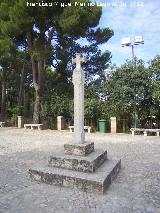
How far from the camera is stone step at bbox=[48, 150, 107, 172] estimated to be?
6.36 meters

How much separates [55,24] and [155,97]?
8.29 m

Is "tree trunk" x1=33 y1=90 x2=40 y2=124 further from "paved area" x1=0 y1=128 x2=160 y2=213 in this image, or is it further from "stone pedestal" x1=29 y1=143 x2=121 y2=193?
"stone pedestal" x1=29 y1=143 x2=121 y2=193

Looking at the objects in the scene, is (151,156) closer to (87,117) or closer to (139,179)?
(139,179)

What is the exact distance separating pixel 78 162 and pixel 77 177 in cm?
57

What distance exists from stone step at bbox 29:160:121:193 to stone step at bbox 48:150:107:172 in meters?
0.13

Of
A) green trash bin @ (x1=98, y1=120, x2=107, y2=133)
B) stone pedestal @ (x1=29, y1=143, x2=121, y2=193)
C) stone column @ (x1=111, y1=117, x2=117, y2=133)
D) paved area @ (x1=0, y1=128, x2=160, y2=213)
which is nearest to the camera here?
paved area @ (x1=0, y1=128, x2=160, y2=213)

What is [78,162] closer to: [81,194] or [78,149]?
[78,149]

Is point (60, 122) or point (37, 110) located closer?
point (60, 122)

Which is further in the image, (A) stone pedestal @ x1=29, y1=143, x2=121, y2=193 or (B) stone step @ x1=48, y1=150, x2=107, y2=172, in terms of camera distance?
(B) stone step @ x1=48, y1=150, x2=107, y2=172

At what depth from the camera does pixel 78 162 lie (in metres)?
6.48

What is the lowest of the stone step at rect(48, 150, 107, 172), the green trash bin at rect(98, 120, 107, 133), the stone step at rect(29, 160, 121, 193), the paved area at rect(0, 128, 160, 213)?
the paved area at rect(0, 128, 160, 213)

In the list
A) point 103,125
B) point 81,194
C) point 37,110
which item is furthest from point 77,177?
point 37,110

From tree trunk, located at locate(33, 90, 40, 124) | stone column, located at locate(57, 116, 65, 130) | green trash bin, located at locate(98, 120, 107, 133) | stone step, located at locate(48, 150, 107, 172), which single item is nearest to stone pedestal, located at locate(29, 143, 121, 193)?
stone step, located at locate(48, 150, 107, 172)

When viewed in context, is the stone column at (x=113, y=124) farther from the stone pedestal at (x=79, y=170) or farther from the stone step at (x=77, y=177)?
the stone step at (x=77, y=177)
